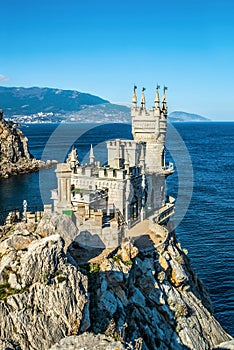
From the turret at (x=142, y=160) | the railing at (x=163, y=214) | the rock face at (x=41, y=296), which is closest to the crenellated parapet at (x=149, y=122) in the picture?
the turret at (x=142, y=160)

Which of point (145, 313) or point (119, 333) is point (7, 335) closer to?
point (119, 333)

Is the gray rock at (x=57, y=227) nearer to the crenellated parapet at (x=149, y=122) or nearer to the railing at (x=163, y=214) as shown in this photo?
the railing at (x=163, y=214)

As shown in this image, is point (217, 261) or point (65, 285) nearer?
point (65, 285)

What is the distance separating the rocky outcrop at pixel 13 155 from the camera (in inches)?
3686

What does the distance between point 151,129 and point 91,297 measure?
19.3 metres

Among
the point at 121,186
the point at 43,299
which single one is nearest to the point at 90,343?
the point at 43,299

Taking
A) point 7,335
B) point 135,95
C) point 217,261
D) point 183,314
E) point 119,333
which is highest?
point 135,95

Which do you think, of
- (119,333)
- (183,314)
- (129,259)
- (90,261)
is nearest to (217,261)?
(183,314)

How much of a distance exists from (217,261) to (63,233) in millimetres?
24196

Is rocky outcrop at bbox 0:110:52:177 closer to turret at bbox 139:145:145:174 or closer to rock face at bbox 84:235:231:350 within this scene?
turret at bbox 139:145:145:174

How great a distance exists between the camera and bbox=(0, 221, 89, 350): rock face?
42.6ft

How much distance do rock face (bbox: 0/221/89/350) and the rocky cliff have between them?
3 cm

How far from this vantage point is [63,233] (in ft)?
65.6

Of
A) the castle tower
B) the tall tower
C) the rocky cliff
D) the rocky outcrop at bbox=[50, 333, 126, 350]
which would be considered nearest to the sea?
the rocky cliff
